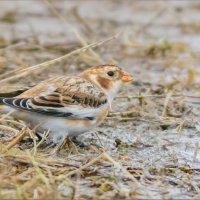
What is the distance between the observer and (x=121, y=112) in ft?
25.6

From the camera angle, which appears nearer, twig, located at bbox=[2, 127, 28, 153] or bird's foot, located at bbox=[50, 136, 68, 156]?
twig, located at bbox=[2, 127, 28, 153]

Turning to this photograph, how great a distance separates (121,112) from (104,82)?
3.32ft

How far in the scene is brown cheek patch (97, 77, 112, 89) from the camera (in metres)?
6.83

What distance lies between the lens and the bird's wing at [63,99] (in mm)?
6070

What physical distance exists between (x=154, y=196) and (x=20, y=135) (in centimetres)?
116

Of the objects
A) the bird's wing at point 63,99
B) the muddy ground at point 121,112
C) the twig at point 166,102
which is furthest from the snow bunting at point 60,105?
the twig at point 166,102

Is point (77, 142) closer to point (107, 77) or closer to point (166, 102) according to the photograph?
point (107, 77)

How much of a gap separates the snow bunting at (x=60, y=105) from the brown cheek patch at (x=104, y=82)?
15 centimetres

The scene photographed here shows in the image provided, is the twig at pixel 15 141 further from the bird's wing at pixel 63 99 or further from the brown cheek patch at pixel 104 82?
the brown cheek patch at pixel 104 82

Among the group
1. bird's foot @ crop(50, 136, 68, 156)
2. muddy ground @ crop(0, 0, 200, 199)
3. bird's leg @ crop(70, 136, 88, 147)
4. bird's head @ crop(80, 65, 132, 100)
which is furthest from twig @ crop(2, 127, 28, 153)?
bird's head @ crop(80, 65, 132, 100)

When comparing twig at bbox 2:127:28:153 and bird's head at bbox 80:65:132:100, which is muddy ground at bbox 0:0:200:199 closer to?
twig at bbox 2:127:28:153

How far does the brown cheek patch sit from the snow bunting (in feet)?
0.48

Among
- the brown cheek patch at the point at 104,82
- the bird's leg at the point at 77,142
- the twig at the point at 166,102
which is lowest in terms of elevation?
the bird's leg at the point at 77,142

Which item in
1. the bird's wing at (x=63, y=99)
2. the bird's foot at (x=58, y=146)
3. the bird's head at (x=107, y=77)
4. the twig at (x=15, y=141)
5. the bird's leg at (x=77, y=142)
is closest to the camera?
the twig at (x=15, y=141)
